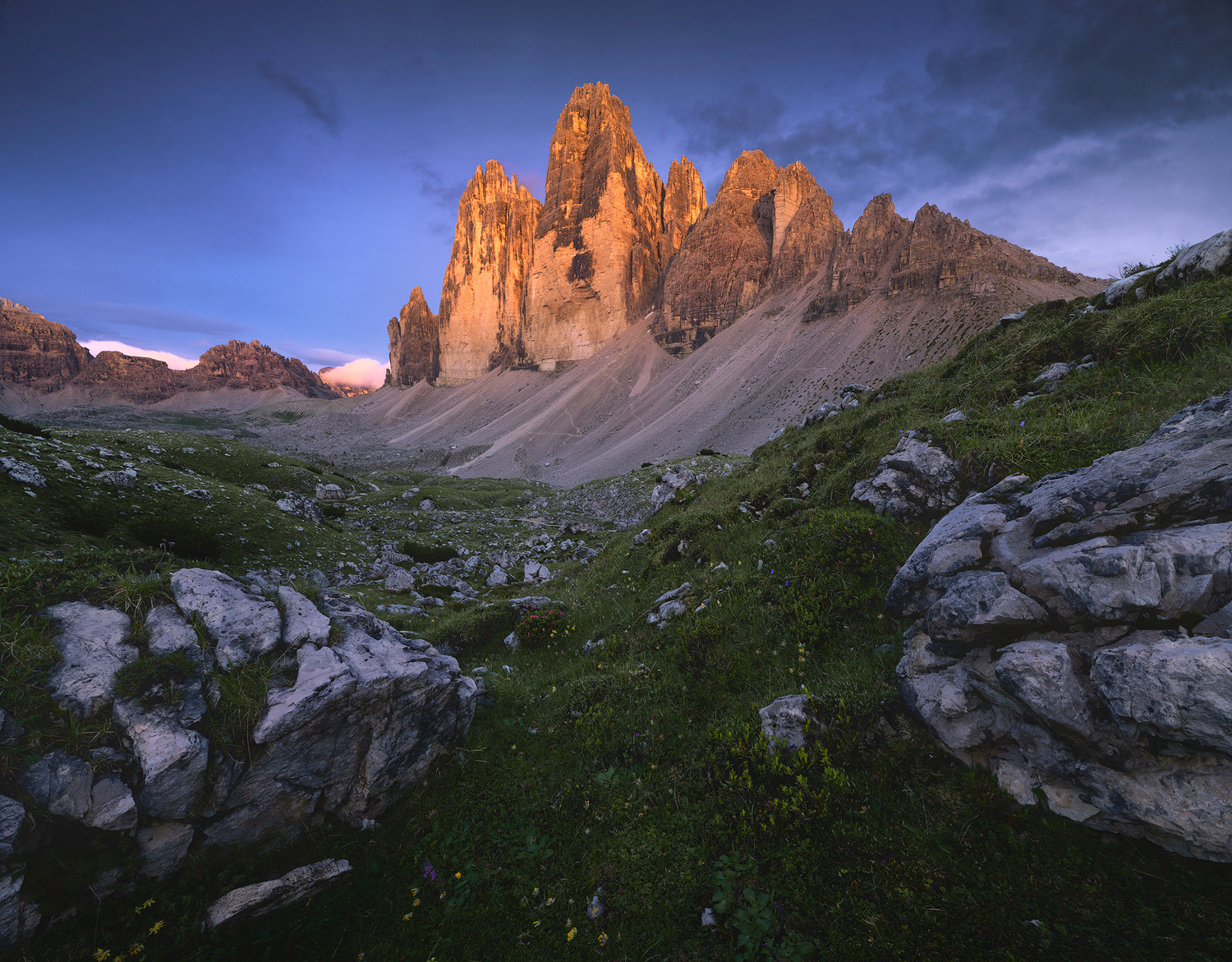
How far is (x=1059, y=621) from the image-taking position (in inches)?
171

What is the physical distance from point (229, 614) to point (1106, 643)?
928 cm

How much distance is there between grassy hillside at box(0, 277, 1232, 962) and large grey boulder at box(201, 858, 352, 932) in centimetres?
11

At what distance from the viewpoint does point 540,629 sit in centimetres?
1016

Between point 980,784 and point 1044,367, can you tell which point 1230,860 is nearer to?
point 980,784

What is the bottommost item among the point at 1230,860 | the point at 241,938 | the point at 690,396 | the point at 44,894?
the point at 241,938

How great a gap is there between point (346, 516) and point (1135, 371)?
91.5ft

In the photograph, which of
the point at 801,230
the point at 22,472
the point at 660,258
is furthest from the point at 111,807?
the point at 660,258

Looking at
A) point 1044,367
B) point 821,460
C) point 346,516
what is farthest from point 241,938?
point 346,516

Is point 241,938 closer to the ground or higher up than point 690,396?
closer to the ground

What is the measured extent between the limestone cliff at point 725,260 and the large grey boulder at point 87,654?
110 metres

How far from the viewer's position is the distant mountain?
219 ft

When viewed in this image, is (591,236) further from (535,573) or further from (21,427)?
(535,573)

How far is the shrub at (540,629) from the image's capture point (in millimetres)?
10055

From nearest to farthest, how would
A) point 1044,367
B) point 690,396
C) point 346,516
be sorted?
point 1044,367 → point 346,516 → point 690,396
